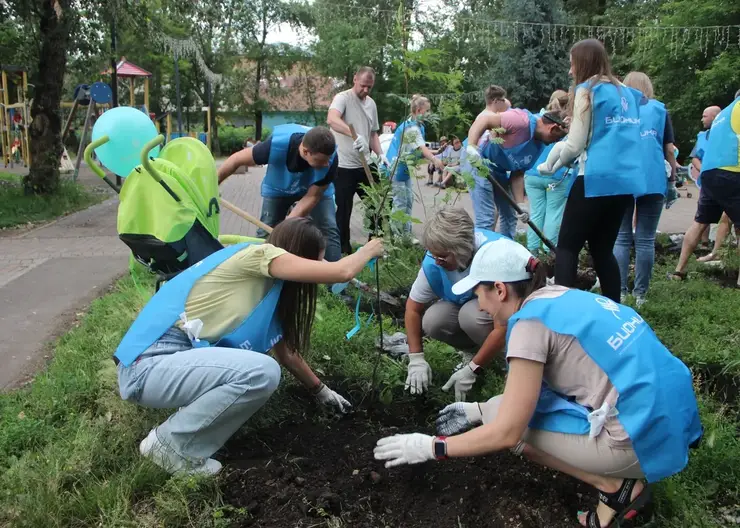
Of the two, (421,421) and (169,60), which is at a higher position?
(169,60)

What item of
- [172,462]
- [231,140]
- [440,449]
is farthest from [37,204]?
[231,140]

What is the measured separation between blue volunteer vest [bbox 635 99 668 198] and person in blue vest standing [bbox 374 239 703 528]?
8.10 ft

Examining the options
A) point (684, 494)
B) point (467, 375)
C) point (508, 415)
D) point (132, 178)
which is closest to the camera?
point (508, 415)

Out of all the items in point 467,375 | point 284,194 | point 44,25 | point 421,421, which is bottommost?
point 421,421

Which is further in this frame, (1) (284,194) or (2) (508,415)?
(1) (284,194)

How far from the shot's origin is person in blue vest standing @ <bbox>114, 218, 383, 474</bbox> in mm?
2256

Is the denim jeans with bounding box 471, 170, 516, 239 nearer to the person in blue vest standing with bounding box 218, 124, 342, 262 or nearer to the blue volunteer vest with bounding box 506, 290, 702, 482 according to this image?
the person in blue vest standing with bounding box 218, 124, 342, 262

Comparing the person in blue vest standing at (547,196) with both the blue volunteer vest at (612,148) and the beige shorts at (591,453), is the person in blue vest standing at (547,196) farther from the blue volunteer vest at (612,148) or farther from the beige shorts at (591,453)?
the beige shorts at (591,453)

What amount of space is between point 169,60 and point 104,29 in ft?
73.7

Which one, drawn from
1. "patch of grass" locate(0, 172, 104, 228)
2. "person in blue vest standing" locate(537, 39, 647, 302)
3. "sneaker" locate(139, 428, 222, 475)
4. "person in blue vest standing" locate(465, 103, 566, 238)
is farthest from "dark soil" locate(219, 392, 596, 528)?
"patch of grass" locate(0, 172, 104, 228)

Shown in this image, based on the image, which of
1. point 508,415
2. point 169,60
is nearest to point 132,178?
point 508,415

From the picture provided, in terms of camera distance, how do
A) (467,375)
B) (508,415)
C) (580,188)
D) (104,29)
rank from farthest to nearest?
(104,29) → (580,188) → (467,375) → (508,415)

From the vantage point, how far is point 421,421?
2.90 metres

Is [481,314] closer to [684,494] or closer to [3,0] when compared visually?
[684,494]
